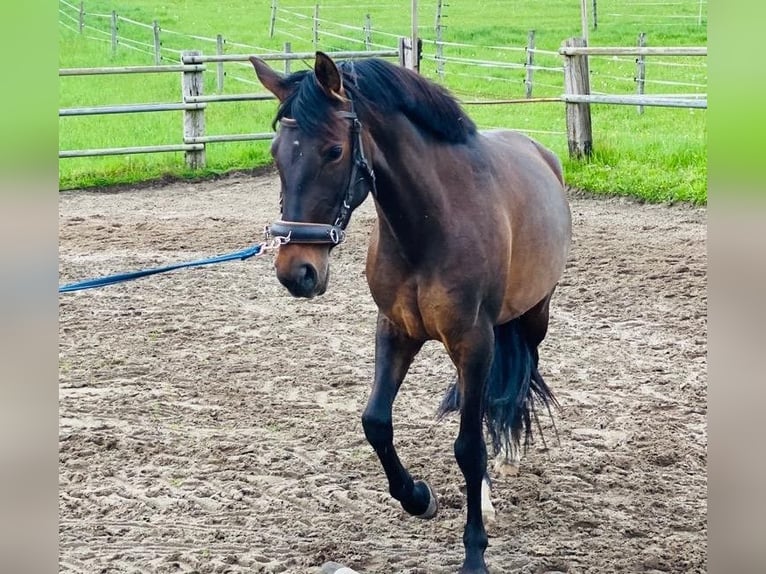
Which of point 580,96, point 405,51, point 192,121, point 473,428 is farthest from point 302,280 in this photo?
point 405,51

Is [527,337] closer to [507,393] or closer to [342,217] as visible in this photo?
[507,393]

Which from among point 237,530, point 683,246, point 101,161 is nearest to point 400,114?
point 237,530

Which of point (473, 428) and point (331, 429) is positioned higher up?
point (473, 428)

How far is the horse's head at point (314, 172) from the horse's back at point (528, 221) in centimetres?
81

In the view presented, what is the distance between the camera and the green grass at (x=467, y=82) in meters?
10.7

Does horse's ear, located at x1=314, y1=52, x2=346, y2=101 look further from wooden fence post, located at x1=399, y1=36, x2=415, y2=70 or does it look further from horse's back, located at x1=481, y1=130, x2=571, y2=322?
wooden fence post, located at x1=399, y1=36, x2=415, y2=70

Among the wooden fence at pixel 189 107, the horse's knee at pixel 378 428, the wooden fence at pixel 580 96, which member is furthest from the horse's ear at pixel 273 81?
the wooden fence at pixel 189 107

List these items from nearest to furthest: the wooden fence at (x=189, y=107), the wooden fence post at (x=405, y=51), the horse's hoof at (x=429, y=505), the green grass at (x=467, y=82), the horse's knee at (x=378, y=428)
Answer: the horse's knee at (x=378, y=428), the horse's hoof at (x=429, y=505), the green grass at (x=467, y=82), the wooden fence at (x=189, y=107), the wooden fence post at (x=405, y=51)

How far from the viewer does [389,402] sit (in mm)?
3412

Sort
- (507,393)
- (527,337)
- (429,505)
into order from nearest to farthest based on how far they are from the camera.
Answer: (429,505)
(507,393)
(527,337)

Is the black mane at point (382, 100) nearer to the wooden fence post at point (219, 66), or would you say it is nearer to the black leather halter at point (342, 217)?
the black leather halter at point (342, 217)

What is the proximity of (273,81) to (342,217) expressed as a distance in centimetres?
53

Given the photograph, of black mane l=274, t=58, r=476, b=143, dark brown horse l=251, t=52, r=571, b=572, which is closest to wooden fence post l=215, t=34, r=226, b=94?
dark brown horse l=251, t=52, r=571, b=572
